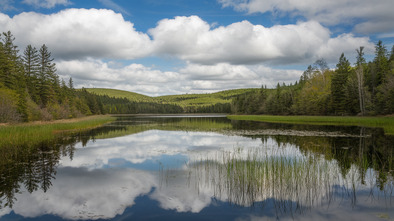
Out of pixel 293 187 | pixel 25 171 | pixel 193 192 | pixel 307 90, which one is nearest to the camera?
pixel 293 187

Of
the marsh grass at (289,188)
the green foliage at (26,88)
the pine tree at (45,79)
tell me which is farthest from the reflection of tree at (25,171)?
the pine tree at (45,79)

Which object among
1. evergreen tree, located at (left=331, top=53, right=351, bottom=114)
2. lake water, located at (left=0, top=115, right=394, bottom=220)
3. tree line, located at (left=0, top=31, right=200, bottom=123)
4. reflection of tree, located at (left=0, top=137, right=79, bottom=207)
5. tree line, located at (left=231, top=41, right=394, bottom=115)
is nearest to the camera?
Answer: lake water, located at (left=0, top=115, right=394, bottom=220)

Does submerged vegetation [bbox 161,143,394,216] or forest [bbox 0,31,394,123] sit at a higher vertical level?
forest [bbox 0,31,394,123]

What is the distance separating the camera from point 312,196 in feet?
28.3

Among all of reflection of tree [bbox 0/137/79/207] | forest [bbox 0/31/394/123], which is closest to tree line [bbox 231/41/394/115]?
forest [bbox 0/31/394/123]

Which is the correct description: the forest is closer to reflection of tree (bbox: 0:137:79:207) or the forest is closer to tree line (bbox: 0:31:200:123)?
tree line (bbox: 0:31:200:123)

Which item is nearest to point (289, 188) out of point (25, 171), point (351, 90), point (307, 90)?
point (25, 171)

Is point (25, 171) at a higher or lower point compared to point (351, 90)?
lower

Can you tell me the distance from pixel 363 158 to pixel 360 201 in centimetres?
777

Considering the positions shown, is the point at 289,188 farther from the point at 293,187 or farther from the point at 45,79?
the point at 45,79

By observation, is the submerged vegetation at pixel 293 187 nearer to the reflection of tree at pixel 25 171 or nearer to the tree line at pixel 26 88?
the reflection of tree at pixel 25 171

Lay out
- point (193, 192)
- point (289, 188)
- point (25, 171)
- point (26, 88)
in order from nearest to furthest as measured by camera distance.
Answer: point (289, 188) → point (193, 192) → point (25, 171) → point (26, 88)

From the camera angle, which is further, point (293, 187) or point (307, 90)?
point (307, 90)

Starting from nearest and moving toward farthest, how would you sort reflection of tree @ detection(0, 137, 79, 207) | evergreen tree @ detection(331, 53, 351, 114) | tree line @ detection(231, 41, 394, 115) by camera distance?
reflection of tree @ detection(0, 137, 79, 207), tree line @ detection(231, 41, 394, 115), evergreen tree @ detection(331, 53, 351, 114)
